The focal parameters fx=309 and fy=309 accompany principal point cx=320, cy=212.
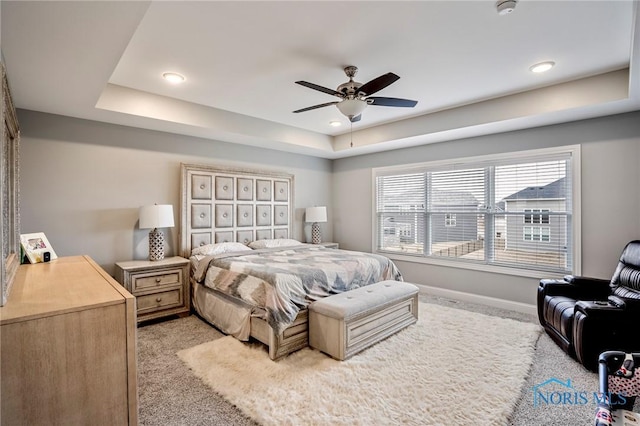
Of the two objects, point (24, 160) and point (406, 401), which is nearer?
point (406, 401)

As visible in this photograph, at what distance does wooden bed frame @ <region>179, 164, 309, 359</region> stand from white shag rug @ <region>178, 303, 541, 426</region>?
1779 millimetres

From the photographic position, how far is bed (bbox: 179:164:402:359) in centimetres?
285

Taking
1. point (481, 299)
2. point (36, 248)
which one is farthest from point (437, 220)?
point (36, 248)

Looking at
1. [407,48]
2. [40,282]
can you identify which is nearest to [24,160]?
[40,282]

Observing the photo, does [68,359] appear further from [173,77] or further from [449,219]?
[449,219]

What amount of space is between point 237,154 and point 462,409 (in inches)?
168

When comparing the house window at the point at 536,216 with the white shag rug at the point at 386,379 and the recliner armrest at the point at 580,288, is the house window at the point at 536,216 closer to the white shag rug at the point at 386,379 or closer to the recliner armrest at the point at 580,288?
the recliner armrest at the point at 580,288

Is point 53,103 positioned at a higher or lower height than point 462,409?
higher

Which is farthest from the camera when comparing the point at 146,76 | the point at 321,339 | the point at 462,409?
the point at 146,76

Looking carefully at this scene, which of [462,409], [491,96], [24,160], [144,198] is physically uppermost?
[491,96]

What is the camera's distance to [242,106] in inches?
155

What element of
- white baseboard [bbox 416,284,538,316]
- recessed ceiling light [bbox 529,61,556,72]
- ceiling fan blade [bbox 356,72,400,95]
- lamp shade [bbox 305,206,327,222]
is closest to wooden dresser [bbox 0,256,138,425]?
ceiling fan blade [bbox 356,72,400,95]

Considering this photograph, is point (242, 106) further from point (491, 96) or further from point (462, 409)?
point (462, 409)

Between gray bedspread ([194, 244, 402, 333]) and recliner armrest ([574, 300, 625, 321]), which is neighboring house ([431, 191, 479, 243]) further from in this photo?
recliner armrest ([574, 300, 625, 321])
